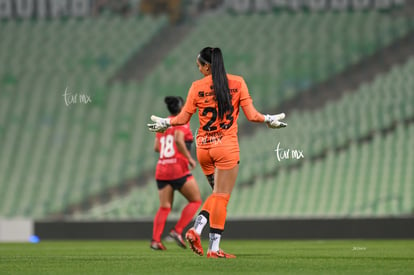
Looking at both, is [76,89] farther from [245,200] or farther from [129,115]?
[245,200]

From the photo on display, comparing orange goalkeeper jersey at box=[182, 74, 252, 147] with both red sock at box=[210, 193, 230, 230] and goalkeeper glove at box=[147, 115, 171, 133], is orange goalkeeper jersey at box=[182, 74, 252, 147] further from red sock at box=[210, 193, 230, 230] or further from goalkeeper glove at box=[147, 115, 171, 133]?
red sock at box=[210, 193, 230, 230]

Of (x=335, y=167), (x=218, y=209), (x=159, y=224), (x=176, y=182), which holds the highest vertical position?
(x=218, y=209)

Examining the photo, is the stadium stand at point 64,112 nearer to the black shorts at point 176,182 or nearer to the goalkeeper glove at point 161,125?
the black shorts at point 176,182

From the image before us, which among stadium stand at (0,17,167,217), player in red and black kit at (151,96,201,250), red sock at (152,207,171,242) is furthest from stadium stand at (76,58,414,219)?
red sock at (152,207,171,242)

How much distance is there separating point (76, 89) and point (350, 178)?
21.4ft

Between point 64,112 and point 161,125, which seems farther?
point 64,112

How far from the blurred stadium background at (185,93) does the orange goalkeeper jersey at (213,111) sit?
330 inches

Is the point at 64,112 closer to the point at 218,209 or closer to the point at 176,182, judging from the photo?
the point at 176,182

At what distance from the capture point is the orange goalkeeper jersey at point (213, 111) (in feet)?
27.2

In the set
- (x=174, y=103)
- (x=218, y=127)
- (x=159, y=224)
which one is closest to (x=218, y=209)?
(x=218, y=127)

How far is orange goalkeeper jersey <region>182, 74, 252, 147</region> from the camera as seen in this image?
8.28m

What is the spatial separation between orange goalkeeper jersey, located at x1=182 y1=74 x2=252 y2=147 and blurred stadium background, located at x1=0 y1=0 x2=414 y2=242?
8.37 meters

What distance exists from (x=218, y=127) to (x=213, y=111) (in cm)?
15

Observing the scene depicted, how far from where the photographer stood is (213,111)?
27.2 feet
